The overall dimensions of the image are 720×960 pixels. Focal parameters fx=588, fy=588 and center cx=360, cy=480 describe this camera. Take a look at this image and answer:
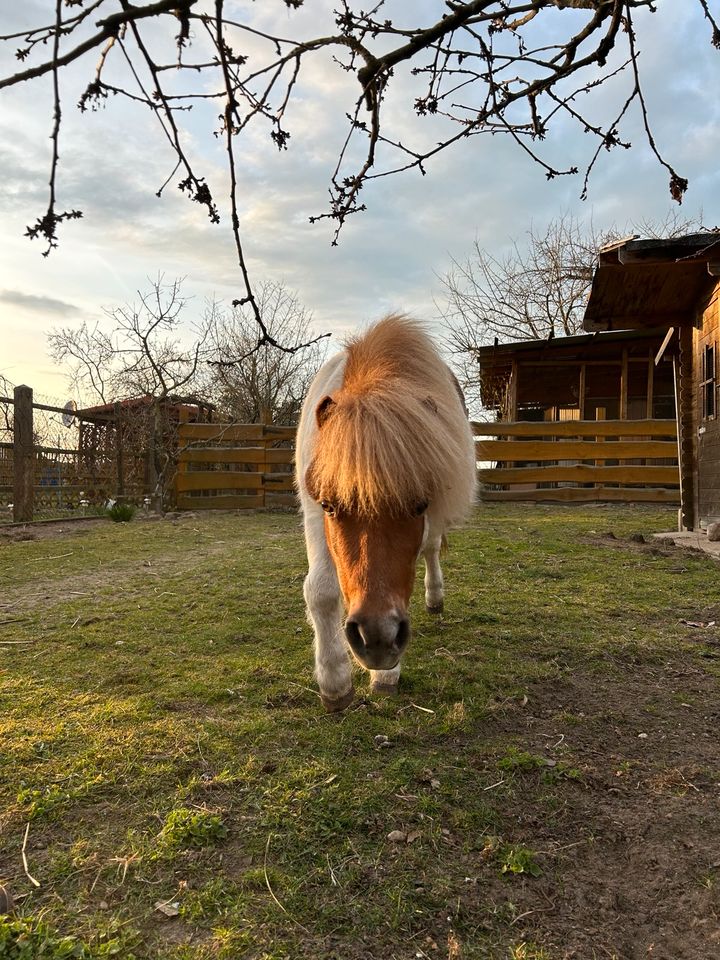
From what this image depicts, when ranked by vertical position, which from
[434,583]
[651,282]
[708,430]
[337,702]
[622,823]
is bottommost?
[622,823]

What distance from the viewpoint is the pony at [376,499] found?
6.54ft

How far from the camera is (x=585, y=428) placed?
1314 cm

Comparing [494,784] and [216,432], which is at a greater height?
[216,432]

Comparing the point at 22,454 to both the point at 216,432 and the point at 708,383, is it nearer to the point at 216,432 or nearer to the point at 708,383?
the point at 216,432

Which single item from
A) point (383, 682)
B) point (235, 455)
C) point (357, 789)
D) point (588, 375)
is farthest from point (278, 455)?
point (357, 789)

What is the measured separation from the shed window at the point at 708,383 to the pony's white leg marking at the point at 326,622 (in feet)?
22.2

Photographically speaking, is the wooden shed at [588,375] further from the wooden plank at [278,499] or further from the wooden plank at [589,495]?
the wooden plank at [278,499]

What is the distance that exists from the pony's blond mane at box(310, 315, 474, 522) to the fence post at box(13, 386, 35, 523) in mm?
8500

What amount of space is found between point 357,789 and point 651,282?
24.6ft

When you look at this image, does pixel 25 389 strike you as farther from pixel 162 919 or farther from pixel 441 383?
pixel 162 919

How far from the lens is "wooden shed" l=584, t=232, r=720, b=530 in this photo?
641cm

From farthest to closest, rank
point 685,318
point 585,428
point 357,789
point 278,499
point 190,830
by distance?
point 278,499 → point 585,428 → point 685,318 → point 357,789 → point 190,830

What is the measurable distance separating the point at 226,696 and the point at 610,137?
2861mm

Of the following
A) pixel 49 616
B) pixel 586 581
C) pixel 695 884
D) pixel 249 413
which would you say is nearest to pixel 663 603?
pixel 586 581
